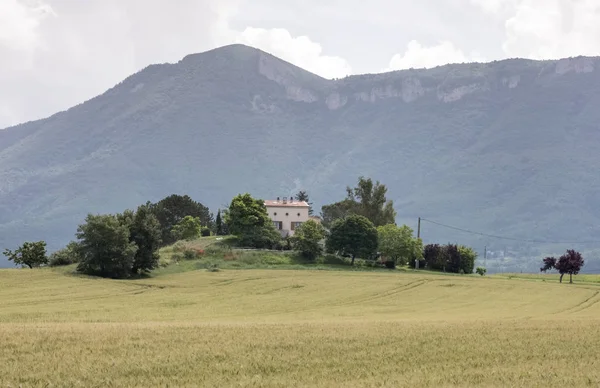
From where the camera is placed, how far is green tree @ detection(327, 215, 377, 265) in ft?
397

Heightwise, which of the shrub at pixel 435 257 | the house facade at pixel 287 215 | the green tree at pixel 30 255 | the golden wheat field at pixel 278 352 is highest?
the house facade at pixel 287 215

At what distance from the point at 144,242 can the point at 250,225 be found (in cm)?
3956

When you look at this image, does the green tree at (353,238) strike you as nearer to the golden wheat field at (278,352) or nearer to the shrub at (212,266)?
the shrub at (212,266)

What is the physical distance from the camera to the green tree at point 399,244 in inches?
4823

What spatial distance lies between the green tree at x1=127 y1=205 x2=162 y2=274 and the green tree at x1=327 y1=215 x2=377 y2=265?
36500 millimetres

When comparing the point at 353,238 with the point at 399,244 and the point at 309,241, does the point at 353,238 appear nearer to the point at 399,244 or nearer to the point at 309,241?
the point at 309,241

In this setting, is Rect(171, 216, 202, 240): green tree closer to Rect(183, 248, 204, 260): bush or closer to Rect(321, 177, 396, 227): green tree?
Rect(321, 177, 396, 227): green tree

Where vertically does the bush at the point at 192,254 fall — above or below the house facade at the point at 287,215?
below

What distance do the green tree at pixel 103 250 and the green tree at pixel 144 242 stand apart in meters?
3.06

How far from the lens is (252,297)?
221ft

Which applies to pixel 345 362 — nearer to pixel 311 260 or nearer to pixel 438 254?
pixel 311 260

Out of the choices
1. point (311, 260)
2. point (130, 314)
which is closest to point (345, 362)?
point (130, 314)

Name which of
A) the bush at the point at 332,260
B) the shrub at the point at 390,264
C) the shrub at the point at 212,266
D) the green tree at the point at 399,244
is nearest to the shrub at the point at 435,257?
the green tree at the point at 399,244

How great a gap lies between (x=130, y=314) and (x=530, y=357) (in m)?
30.0
